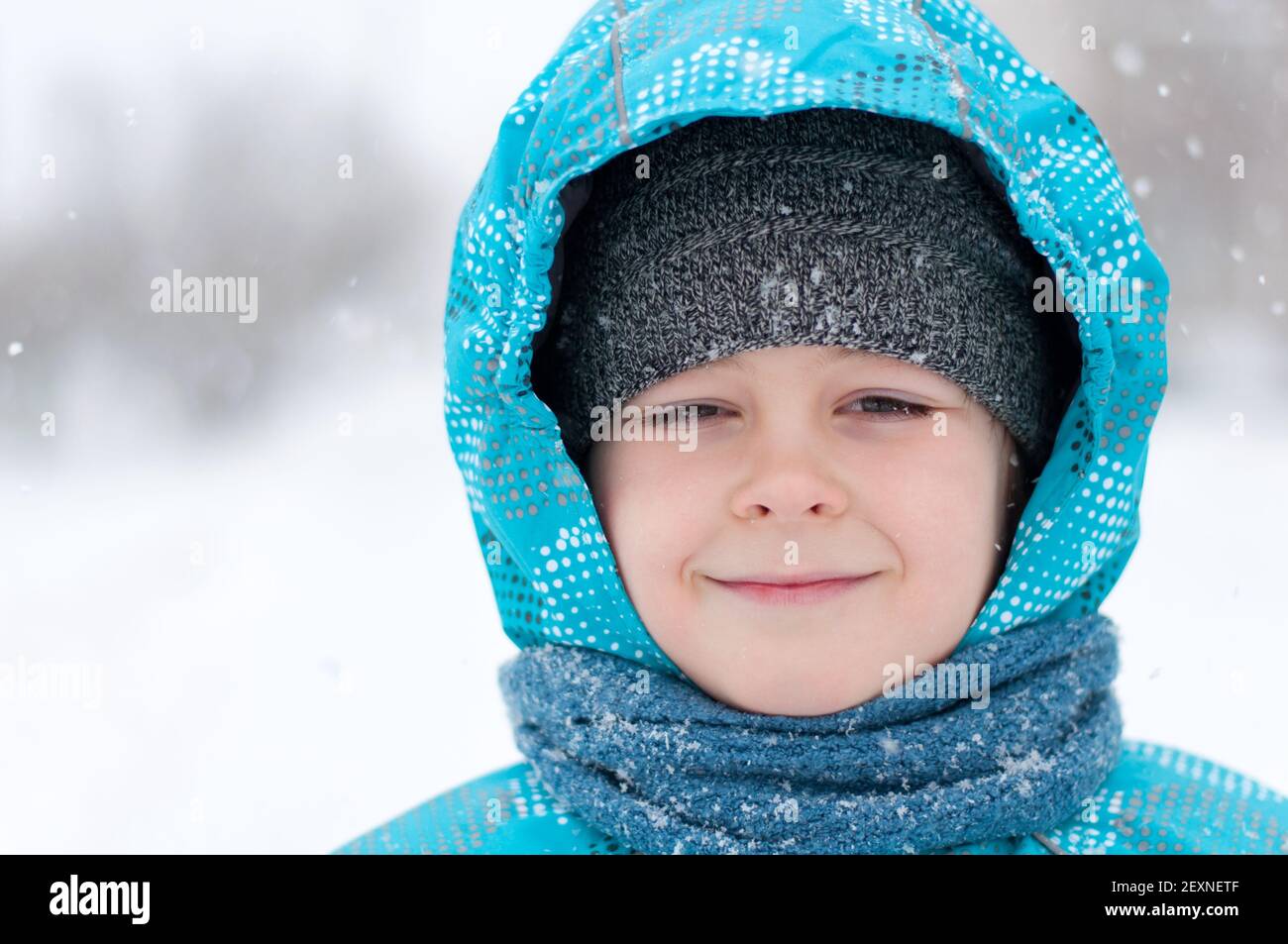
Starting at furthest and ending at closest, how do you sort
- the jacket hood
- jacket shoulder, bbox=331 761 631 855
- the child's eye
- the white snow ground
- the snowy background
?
1. the snowy background
2. the white snow ground
3. jacket shoulder, bbox=331 761 631 855
4. the child's eye
5. the jacket hood

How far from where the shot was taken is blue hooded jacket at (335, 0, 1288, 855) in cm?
127

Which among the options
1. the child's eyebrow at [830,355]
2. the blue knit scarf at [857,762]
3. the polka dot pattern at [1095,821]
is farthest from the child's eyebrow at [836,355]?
the polka dot pattern at [1095,821]

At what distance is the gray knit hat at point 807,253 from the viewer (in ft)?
4.34

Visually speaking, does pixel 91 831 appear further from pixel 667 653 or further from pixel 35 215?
pixel 35 215

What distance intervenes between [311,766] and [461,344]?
4.23ft

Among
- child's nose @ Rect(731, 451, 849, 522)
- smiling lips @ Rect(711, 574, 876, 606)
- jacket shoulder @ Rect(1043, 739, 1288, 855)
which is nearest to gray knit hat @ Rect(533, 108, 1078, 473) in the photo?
child's nose @ Rect(731, 451, 849, 522)

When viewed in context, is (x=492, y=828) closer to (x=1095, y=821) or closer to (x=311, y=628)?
(x=1095, y=821)

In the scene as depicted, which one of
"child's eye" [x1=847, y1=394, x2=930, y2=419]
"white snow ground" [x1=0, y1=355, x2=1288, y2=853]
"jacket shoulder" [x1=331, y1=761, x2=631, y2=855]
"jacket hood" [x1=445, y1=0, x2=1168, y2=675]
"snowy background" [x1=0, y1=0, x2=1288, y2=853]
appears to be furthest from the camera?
"snowy background" [x1=0, y1=0, x2=1288, y2=853]

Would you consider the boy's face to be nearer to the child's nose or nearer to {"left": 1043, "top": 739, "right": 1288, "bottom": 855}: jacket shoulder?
the child's nose

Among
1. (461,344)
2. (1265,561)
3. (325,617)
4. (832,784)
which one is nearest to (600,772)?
(832,784)

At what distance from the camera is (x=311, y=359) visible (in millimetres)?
4047

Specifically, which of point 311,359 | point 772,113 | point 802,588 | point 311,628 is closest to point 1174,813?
point 802,588

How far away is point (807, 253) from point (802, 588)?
33 centimetres

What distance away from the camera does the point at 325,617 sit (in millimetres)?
2863
